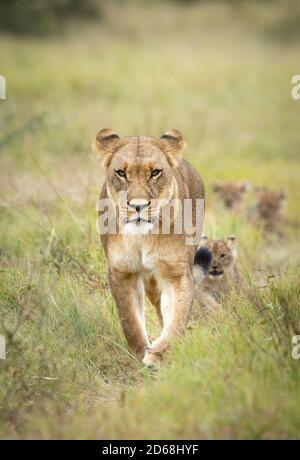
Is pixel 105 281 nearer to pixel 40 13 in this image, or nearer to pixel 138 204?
pixel 138 204

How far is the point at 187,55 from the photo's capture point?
27.7 m

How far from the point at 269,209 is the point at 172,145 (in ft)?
17.9

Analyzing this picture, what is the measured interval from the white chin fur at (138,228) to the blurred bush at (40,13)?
2558cm

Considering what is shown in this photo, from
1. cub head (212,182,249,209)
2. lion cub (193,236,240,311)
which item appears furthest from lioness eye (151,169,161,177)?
cub head (212,182,249,209)

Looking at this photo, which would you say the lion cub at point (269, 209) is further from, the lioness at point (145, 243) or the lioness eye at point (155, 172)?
the lioness eye at point (155, 172)

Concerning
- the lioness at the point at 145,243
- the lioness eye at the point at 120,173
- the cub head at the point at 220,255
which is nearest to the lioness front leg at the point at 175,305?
the lioness at the point at 145,243

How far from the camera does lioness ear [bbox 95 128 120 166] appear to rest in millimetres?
5848

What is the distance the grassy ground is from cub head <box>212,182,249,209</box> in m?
0.21

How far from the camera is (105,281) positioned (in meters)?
7.15

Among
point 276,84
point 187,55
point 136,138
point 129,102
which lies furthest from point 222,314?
point 187,55

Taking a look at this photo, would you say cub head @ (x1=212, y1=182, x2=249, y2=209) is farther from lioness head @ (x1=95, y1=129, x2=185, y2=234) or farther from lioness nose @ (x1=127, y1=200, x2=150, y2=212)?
lioness nose @ (x1=127, y1=200, x2=150, y2=212)

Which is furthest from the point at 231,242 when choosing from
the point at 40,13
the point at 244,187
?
the point at 40,13

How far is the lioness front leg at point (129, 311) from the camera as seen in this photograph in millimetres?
5699
